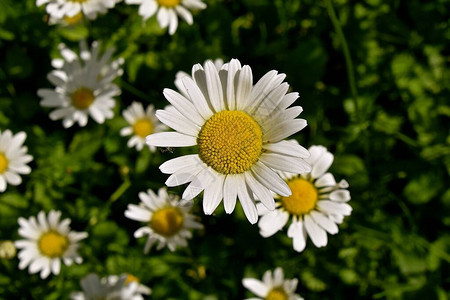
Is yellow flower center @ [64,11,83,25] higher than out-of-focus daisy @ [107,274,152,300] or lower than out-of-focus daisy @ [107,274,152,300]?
higher

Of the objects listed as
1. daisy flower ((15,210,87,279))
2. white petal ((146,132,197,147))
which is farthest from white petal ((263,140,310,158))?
daisy flower ((15,210,87,279))

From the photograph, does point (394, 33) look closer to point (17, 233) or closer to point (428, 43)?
point (428, 43)

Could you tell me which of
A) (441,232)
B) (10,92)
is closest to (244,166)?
(441,232)

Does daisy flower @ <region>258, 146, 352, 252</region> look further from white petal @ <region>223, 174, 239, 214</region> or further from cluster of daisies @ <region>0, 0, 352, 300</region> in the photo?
white petal @ <region>223, 174, 239, 214</region>

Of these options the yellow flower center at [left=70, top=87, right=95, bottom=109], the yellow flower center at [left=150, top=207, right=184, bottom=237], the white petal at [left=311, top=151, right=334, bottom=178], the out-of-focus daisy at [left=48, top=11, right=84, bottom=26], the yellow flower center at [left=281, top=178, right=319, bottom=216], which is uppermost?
the out-of-focus daisy at [left=48, top=11, right=84, bottom=26]

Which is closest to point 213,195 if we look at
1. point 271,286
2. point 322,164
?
point 322,164
